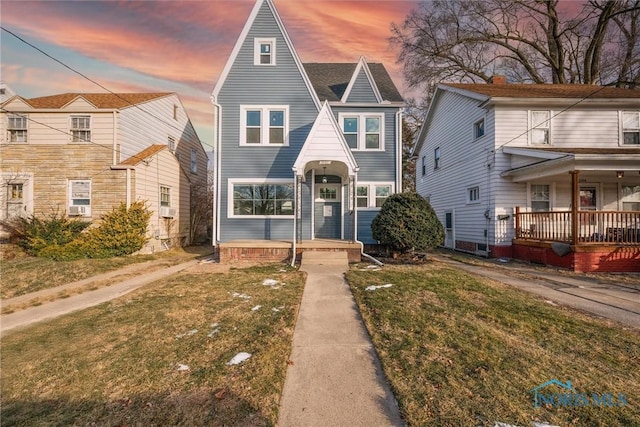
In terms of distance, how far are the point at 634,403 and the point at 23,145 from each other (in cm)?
1942

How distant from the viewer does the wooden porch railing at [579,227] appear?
29.8ft

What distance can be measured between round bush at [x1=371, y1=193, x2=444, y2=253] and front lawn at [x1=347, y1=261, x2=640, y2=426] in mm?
3632

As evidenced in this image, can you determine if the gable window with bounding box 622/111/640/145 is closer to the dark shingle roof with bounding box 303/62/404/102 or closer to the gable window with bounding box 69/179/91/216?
the dark shingle roof with bounding box 303/62/404/102

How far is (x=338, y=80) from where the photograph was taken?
534 inches

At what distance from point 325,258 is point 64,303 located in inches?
260

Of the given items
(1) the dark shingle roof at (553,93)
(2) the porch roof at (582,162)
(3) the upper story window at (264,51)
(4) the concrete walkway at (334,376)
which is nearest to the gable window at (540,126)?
(1) the dark shingle roof at (553,93)

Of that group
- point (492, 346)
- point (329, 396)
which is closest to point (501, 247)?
point (492, 346)

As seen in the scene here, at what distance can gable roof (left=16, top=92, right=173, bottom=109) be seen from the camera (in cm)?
1284

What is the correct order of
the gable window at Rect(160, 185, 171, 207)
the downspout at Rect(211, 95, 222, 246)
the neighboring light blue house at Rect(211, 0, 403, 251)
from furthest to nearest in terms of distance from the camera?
the gable window at Rect(160, 185, 171, 207) < the neighboring light blue house at Rect(211, 0, 403, 251) < the downspout at Rect(211, 95, 222, 246)

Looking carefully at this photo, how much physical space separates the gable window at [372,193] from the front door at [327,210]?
0.92 meters

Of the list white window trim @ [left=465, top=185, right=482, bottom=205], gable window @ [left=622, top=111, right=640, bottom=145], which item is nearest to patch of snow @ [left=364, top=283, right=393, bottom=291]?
white window trim @ [left=465, top=185, right=482, bottom=205]

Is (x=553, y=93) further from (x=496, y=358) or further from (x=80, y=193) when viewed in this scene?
(x=80, y=193)

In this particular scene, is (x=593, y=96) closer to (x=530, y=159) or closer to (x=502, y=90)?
(x=502, y=90)

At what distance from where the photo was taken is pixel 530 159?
35.2 ft
